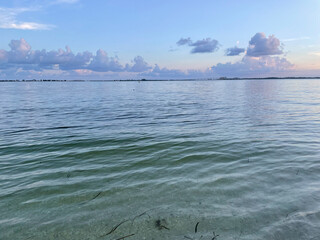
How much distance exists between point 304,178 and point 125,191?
20.1 feet

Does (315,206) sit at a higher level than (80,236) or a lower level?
higher

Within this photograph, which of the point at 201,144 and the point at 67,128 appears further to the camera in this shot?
the point at 67,128

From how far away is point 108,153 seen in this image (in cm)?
1141

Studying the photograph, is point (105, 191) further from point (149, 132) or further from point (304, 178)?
point (149, 132)

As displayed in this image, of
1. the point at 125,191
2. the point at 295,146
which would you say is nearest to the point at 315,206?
the point at 125,191

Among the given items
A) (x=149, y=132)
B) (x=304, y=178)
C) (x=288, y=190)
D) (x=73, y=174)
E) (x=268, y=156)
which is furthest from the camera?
(x=149, y=132)

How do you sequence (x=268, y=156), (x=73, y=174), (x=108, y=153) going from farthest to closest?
(x=108, y=153)
(x=268, y=156)
(x=73, y=174)

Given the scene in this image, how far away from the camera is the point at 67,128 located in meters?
18.0

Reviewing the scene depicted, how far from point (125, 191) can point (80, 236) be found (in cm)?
221

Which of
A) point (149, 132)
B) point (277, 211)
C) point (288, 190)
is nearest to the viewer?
point (277, 211)

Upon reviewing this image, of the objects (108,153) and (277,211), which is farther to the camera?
(108,153)

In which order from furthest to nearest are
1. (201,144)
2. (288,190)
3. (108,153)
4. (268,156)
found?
(201,144) < (108,153) < (268,156) < (288,190)

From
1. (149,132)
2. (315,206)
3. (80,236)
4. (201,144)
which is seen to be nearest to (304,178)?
(315,206)

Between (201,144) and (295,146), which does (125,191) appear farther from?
(295,146)
